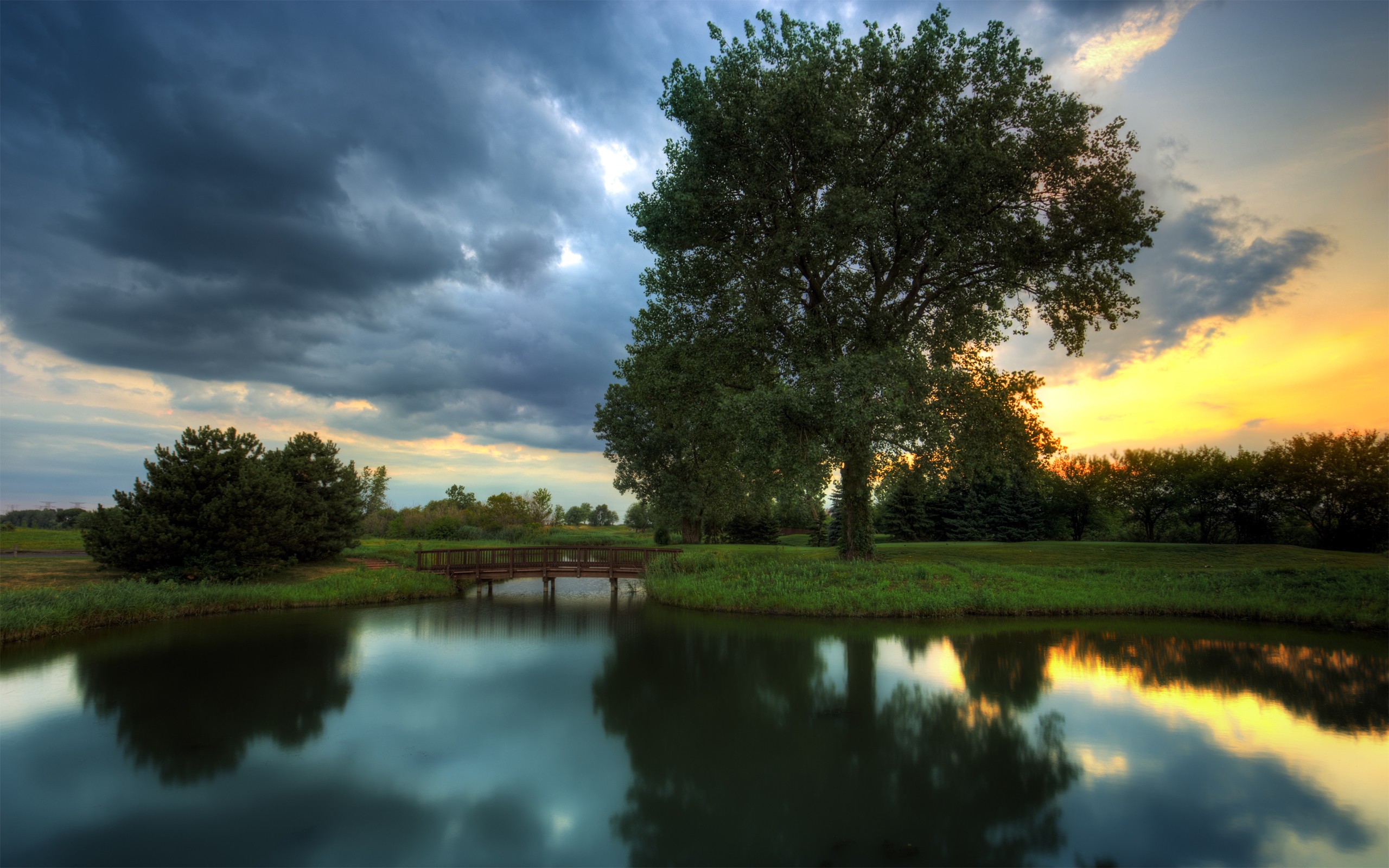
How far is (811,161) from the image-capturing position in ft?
67.1

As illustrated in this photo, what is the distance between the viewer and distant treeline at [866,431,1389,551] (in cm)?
3102

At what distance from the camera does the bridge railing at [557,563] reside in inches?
1045

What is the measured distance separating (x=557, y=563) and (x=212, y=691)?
1634cm

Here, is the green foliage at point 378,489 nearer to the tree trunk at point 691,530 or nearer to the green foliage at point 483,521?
the green foliage at point 483,521

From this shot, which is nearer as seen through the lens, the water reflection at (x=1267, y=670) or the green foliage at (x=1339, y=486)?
the water reflection at (x=1267, y=670)

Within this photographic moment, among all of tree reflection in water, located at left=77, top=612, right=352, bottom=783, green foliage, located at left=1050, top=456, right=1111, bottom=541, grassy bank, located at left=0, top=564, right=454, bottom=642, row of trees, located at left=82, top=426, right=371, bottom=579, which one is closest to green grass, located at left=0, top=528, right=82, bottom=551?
row of trees, located at left=82, top=426, right=371, bottom=579

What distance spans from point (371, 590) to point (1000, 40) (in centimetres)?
2956

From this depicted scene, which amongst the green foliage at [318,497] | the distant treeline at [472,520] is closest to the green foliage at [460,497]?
the distant treeline at [472,520]

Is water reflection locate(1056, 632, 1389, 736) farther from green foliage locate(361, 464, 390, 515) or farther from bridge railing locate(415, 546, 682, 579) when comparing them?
green foliage locate(361, 464, 390, 515)

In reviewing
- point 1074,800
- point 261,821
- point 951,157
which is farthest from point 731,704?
point 951,157

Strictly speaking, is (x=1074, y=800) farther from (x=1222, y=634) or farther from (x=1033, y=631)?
(x=1222, y=634)

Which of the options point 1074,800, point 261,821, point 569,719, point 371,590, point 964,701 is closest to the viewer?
point 261,821

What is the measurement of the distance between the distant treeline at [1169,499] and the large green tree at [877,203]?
4331 mm

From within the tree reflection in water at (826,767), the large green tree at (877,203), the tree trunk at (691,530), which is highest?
the large green tree at (877,203)
